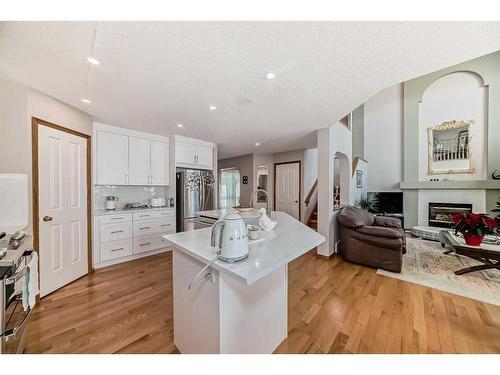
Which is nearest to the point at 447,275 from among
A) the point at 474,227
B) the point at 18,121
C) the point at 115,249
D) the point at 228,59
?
the point at 474,227

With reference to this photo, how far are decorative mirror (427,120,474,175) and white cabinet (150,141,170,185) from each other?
693 centimetres

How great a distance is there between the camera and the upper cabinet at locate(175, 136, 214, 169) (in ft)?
12.1

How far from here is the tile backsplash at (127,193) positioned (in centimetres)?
319

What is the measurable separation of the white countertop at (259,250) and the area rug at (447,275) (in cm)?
222

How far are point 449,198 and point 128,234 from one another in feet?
25.1

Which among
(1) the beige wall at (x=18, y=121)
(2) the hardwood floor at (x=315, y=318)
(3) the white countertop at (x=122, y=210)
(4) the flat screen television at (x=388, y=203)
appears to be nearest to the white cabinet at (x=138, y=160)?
(3) the white countertop at (x=122, y=210)

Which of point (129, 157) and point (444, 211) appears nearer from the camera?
point (129, 157)

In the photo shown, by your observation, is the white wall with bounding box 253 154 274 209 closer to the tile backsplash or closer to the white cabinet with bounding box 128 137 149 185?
the tile backsplash

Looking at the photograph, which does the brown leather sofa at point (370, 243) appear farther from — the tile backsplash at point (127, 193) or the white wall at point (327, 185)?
the tile backsplash at point (127, 193)

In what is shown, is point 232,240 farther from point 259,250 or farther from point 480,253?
point 480,253

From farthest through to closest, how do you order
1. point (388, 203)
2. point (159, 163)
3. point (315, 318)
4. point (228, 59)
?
point (388, 203)
point (159, 163)
point (315, 318)
point (228, 59)

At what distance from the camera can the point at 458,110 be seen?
16.2ft

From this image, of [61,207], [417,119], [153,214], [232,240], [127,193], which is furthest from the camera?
[417,119]
